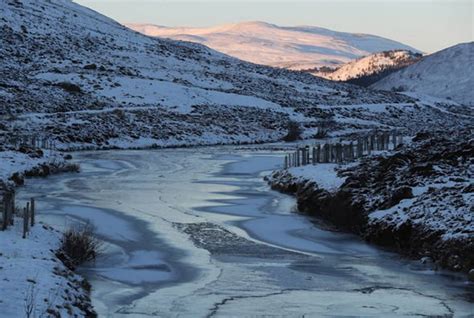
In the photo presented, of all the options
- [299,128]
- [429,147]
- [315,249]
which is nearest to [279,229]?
[315,249]

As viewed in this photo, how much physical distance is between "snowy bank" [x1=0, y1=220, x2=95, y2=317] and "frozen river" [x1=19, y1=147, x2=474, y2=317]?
22.6 inches

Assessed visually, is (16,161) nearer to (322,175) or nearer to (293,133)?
(322,175)

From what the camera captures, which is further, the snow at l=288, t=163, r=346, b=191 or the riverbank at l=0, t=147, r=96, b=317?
the snow at l=288, t=163, r=346, b=191

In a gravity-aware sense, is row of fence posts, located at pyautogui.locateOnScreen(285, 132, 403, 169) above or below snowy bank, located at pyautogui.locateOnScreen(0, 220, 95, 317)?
above

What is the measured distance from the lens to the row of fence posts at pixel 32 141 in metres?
46.4

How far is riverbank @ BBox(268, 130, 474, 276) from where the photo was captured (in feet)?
60.0

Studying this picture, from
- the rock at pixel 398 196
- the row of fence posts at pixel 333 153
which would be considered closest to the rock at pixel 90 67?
the row of fence posts at pixel 333 153

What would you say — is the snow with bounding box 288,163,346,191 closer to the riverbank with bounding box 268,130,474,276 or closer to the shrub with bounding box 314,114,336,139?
the riverbank with bounding box 268,130,474,276

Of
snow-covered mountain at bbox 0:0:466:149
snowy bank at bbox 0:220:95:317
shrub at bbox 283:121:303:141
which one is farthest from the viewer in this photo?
shrub at bbox 283:121:303:141

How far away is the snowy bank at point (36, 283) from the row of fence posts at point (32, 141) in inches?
1179

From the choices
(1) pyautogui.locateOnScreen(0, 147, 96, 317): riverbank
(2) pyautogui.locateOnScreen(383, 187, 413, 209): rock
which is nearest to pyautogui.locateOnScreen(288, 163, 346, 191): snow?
(2) pyautogui.locateOnScreen(383, 187, 413, 209): rock

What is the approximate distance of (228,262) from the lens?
18.2 m

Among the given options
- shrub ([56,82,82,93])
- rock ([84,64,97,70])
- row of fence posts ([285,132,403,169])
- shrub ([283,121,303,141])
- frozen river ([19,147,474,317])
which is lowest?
frozen river ([19,147,474,317])

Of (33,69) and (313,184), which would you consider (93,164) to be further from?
(33,69)
